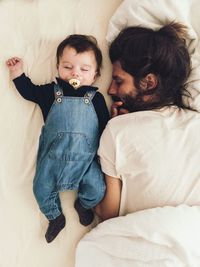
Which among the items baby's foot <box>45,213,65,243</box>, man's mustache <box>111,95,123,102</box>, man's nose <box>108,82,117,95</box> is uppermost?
man's nose <box>108,82,117,95</box>

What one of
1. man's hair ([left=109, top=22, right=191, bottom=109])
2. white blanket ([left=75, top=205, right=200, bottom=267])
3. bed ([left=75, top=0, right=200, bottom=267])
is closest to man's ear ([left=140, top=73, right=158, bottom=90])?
man's hair ([left=109, top=22, right=191, bottom=109])

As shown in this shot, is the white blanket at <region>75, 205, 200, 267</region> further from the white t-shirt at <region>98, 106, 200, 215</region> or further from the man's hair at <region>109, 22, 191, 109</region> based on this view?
the man's hair at <region>109, 22, 191, 109</region>

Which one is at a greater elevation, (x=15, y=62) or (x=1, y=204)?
(x=15, y=62)

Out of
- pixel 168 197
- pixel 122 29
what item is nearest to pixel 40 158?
pixel 168 197

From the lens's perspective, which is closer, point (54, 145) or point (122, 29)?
point (54, 145)

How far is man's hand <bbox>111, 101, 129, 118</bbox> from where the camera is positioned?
4.11 ft

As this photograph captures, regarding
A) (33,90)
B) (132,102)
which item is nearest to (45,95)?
(33,90)

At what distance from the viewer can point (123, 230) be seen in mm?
1095

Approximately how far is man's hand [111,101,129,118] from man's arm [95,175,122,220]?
0.21 meters

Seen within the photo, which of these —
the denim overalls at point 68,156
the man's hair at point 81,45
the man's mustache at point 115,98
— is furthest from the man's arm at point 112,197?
the man's hair at point 81,45

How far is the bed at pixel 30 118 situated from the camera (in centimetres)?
119

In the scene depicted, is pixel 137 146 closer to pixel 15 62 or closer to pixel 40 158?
pixel 40 158

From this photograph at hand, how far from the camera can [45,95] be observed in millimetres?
1221

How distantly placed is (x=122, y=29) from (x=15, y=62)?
15.0 inches
